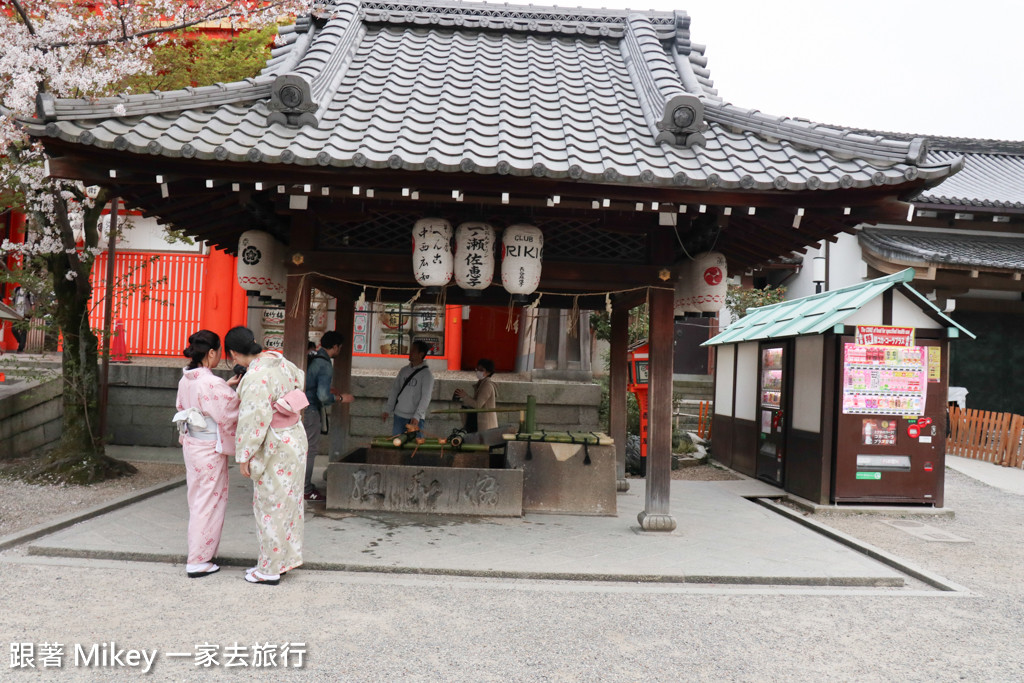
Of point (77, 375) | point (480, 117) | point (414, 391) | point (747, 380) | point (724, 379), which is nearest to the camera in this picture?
point (480, 117)

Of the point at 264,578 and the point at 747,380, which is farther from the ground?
the point at 747,380

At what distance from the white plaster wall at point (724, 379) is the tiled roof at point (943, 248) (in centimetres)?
446

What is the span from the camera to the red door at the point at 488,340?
16.0m

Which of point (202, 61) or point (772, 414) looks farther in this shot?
point (202, 61)

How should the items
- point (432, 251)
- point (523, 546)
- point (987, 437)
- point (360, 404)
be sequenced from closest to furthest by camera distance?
point (523, 546)
point (432, 251)
point (360, 404)
point (987, 437)

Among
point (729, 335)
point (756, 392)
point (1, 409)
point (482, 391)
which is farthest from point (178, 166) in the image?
point (729, 335)

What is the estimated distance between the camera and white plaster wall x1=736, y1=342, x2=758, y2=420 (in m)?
11.1

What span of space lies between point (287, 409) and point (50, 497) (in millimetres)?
4575

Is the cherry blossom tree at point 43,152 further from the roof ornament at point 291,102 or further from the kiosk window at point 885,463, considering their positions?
the kiosk window at point 885,463

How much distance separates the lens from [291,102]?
19.4 ft

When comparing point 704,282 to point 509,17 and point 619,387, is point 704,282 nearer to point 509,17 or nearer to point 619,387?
point 619,387

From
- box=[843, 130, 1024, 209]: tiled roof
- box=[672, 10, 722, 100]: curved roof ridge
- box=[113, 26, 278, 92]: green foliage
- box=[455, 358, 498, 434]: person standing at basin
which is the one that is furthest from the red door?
box=[843, 130, 1024, 209]: tiled roof

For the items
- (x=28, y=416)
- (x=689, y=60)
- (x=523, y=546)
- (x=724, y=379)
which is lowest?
(x=523, y=546)

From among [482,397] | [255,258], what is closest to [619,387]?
[482,397]
